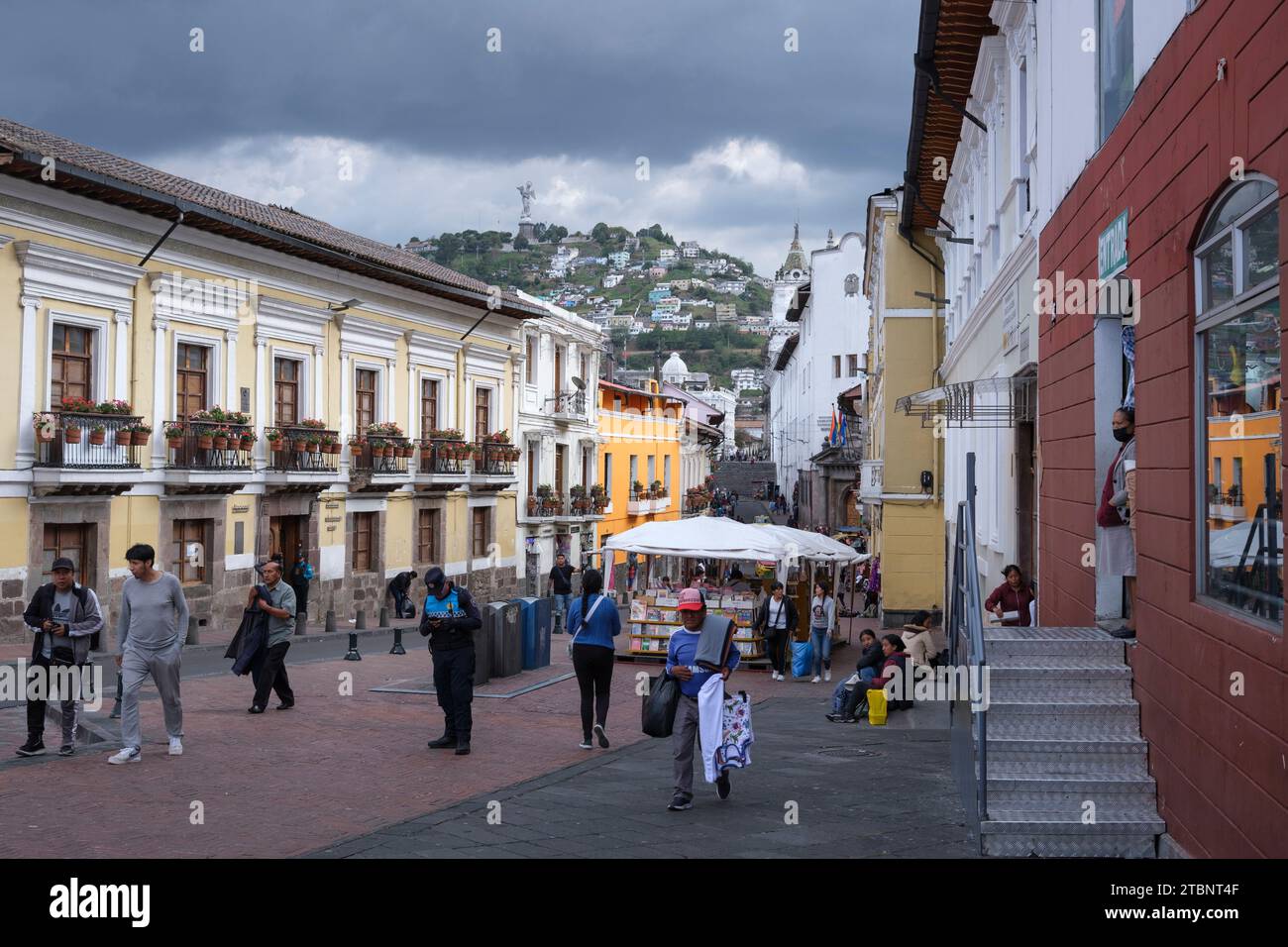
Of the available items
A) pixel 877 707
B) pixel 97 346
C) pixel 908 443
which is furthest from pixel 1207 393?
pixel 908 443

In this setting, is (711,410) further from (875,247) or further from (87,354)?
(87,354)

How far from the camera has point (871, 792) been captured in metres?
9.00

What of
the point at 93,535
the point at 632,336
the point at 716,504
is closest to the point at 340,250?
the point at 93,535

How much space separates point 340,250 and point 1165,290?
81.1ft

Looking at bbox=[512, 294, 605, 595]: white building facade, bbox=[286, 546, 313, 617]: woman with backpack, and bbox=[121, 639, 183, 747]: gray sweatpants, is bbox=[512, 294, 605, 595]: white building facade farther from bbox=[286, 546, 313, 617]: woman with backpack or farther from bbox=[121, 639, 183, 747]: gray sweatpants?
bbox=[121, 639, 183, 747]: gray sweatpants

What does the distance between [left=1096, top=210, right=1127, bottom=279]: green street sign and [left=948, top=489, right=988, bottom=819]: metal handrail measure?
1.55 metres

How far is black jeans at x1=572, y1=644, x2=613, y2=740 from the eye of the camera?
427 inches

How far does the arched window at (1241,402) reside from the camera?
5027 millimetres

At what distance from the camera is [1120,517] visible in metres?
7.92

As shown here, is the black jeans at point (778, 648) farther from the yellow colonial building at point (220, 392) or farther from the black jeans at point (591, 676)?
the yellow colonial building at point (220, 392)

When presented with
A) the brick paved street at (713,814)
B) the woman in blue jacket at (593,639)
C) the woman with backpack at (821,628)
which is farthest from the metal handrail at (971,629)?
the woman with backpack at (821,628)

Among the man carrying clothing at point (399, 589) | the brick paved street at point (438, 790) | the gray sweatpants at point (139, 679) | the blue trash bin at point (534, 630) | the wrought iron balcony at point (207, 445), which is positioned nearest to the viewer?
the brick paved street at point (438, 790)

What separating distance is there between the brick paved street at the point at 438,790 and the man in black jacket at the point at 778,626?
18.6 feet

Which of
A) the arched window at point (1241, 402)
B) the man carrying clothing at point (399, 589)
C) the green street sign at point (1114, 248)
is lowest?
the man carrying clothing at point (399, 589)
